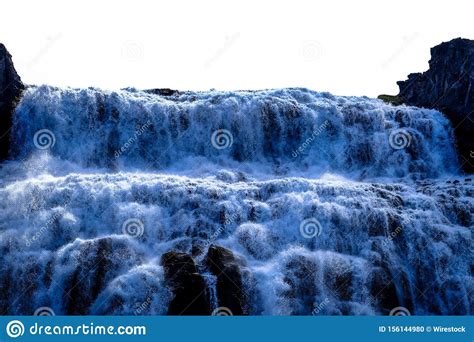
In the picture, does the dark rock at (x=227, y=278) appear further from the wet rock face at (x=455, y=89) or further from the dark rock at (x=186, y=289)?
the wet rock face at (x=455, y=89)

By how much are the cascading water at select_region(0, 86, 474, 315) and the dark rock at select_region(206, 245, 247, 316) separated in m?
0.42

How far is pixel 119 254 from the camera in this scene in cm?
2622

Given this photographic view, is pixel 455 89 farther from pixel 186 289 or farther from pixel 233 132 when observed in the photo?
pixel 186 289

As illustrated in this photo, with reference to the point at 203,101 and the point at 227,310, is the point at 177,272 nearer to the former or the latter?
the point at 227,310

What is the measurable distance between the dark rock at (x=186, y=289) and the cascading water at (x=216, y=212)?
14.1 inches

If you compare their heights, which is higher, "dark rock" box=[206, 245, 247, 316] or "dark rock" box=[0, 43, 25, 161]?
"dark rock" box=[0, 43, 25, 161]

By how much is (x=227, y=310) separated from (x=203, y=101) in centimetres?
2053

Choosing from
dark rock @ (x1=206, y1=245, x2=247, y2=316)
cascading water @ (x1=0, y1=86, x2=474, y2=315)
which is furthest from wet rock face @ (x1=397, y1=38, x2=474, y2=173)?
dark rock @ (x1=206, y1=245, x2=247, y2=316)

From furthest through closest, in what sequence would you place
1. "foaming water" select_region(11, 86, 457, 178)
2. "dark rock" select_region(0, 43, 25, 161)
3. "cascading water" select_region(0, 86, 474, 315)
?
1. "foaming water" select_region(11, 86, 457, 178)
2. "dark rock" select_region(0, 43, 25, 161)
3. "cascading water" select_region(0, 86, 474, 315)

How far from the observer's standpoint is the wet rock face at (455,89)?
4294cm

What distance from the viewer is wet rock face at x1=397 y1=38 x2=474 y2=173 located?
4294 centimetres

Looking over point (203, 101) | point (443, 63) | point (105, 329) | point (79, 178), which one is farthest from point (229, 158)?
point (105, 329)

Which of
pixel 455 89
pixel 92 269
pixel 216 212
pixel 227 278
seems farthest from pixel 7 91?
pixel 455 89

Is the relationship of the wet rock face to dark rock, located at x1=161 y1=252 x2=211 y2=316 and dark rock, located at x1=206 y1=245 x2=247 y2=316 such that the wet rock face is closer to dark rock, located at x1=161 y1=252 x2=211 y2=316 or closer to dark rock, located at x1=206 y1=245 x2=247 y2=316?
dark rock, located at x1=206 y1=245 x2=247 y2=316
